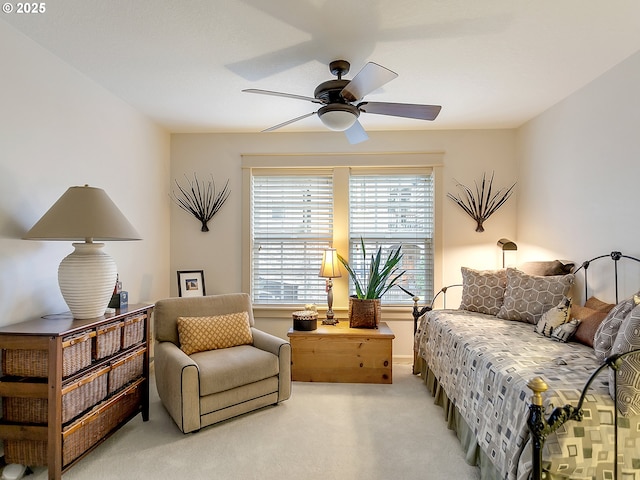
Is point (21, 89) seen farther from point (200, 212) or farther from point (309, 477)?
point (309, 477)

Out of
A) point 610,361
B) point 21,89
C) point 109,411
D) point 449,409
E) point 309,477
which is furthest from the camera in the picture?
point 449,409

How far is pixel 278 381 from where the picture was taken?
2.80 meters

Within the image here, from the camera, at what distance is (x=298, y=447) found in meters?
2.26

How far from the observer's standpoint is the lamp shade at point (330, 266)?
3.56 metres

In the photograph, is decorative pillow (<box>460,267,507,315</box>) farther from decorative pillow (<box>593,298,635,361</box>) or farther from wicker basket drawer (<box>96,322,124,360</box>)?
wicker basket drawer (<box>96,322,124,360</box>)

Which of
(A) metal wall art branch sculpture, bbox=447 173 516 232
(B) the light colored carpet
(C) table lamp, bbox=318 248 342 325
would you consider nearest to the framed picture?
(B) the light colored carpet

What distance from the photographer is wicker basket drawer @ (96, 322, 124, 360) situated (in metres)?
2.16

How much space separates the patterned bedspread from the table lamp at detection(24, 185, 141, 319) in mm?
2294

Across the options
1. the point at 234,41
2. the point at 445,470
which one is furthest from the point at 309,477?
the point at 234,41

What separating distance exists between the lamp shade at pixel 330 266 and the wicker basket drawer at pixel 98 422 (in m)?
1.82

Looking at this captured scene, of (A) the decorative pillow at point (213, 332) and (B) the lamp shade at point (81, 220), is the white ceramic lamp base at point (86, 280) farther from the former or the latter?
(A) the decorative pillow at point (213, 332)

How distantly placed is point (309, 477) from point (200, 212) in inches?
115

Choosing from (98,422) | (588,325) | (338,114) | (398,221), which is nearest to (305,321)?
(398,221)

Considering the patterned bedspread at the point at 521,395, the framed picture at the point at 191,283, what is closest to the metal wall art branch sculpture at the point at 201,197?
the framed picture at the point at 191,283
